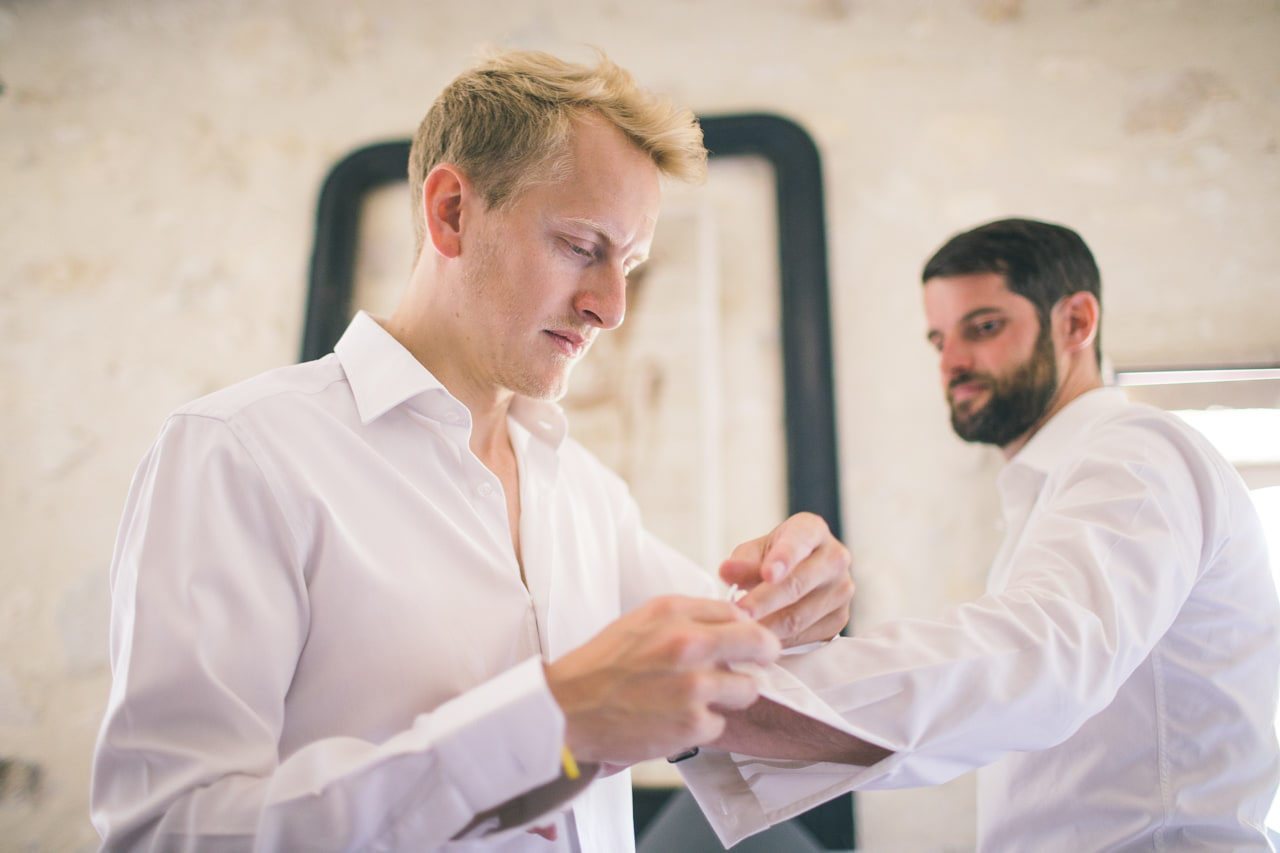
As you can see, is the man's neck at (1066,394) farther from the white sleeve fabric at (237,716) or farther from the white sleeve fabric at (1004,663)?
the white sleeve fabric at (237,716)

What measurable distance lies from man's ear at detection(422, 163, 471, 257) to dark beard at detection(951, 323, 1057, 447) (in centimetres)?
118

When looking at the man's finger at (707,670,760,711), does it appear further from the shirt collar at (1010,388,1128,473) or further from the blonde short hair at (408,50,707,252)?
the shirt collar at (1010,388,1128,473)

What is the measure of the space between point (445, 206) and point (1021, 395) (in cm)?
126

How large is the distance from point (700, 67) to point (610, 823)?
215cm

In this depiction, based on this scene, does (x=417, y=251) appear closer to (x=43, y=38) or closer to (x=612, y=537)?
(x=612, y=537)

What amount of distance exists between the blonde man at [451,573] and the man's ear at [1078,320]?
3.08 ft

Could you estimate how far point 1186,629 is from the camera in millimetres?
1151

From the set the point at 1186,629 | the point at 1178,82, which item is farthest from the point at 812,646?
the point at 1178,82

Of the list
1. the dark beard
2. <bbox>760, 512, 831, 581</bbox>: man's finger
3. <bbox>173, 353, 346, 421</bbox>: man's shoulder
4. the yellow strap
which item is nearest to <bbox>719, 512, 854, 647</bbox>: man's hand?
<bbox>760, 512, 831, 581</bbox>: man's finger

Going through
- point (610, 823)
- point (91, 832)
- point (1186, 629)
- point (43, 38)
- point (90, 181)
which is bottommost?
point (91, 832)

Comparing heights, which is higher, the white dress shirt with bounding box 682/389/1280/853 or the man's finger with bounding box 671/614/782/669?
the man's finger with bounding box 671/614/782/669

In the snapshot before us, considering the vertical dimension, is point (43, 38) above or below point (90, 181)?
above

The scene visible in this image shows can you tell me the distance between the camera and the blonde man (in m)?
0.70

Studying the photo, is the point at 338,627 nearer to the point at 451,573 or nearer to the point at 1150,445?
the point at 451,573
